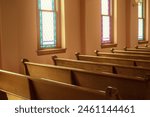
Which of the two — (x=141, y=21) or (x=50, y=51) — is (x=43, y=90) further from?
(x=141, y=21)

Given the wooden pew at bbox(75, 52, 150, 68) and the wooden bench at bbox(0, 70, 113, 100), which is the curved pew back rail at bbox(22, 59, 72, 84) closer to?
the wooden bench at bbox(0, 70, 113, 100)

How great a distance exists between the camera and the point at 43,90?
2.45 m

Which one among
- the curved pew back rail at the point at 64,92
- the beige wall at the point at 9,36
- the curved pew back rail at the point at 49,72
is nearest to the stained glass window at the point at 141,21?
the beige wall at the point at 9,36

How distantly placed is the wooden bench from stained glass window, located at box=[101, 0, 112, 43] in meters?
3.86

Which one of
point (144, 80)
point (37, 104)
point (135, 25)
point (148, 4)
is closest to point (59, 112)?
point (37, 104)

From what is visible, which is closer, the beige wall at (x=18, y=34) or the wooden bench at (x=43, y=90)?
the wooden bench at (x=43, y=90)

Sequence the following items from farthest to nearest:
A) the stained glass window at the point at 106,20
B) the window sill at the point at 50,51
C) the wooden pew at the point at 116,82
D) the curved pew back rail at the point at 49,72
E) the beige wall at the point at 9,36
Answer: the stained glass window at the point at 106,20
the window sill at the point at 50,51
the beige wall at the point at 9,36
the curved pew back rail at the point at 49,72
the wooden pew at the point at 116,82

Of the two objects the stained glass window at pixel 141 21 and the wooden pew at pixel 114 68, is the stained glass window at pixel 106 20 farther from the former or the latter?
the wooden pew at pixel 114 68

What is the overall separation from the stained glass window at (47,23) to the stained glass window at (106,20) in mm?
1655

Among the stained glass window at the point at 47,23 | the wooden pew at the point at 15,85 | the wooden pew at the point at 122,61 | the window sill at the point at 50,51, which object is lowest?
the wooden pew at the point at 15,85

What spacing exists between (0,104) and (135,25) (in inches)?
231

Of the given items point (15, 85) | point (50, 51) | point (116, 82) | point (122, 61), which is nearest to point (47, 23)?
point (50, 51)

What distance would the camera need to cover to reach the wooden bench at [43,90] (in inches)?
75.3

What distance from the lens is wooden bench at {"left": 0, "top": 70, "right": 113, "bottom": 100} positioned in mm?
1911
